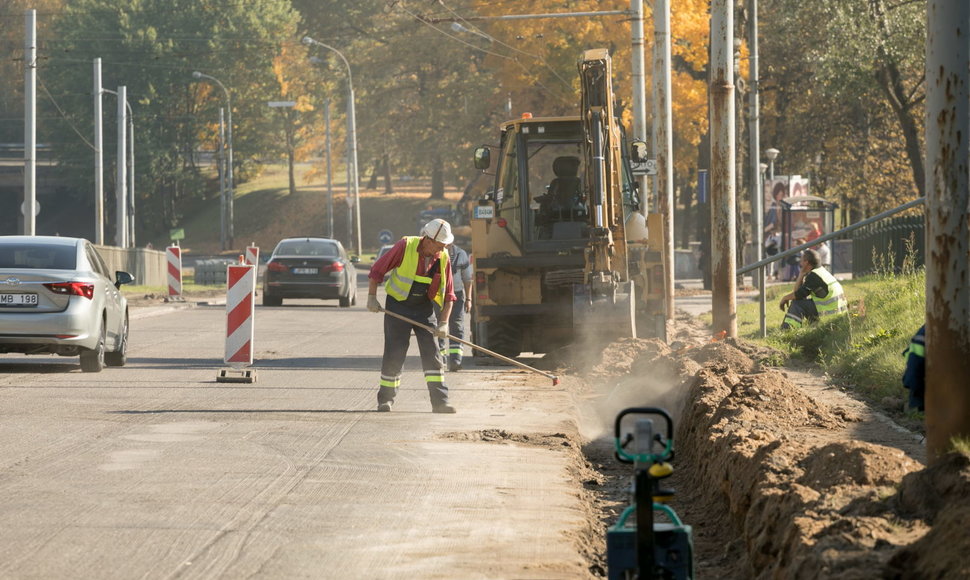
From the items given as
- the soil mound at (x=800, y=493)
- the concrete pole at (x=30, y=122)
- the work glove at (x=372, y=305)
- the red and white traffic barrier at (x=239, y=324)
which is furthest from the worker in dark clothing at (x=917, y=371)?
the concrete pole at (x=30, y=122)

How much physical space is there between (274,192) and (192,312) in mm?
70478

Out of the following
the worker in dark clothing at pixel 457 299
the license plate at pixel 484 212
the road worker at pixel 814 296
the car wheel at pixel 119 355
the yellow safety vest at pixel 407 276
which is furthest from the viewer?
the road worker at pixel 814 296

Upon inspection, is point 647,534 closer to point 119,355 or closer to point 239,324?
point 239,324

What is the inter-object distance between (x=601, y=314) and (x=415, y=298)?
16.6 feet

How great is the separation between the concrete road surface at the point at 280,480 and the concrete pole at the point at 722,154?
3.59 meters

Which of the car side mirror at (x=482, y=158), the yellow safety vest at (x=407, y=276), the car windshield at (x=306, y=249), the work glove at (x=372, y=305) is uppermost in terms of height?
the car side mirror at (x=482, y=158)

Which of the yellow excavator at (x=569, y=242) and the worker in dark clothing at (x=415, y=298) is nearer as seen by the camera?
the worker in dark clothing at (x=415, y=298)

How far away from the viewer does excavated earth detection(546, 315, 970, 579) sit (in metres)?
6.12

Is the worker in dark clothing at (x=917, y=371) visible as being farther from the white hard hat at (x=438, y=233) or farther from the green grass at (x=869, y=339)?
the white hard hat at (x=438, y=233)

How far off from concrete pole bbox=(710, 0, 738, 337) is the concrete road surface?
3.59 metres

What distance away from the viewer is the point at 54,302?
17.2m

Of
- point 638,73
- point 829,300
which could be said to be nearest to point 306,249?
point 638,73

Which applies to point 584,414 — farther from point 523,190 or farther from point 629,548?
point 629,548

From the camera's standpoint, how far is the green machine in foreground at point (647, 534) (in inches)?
219
